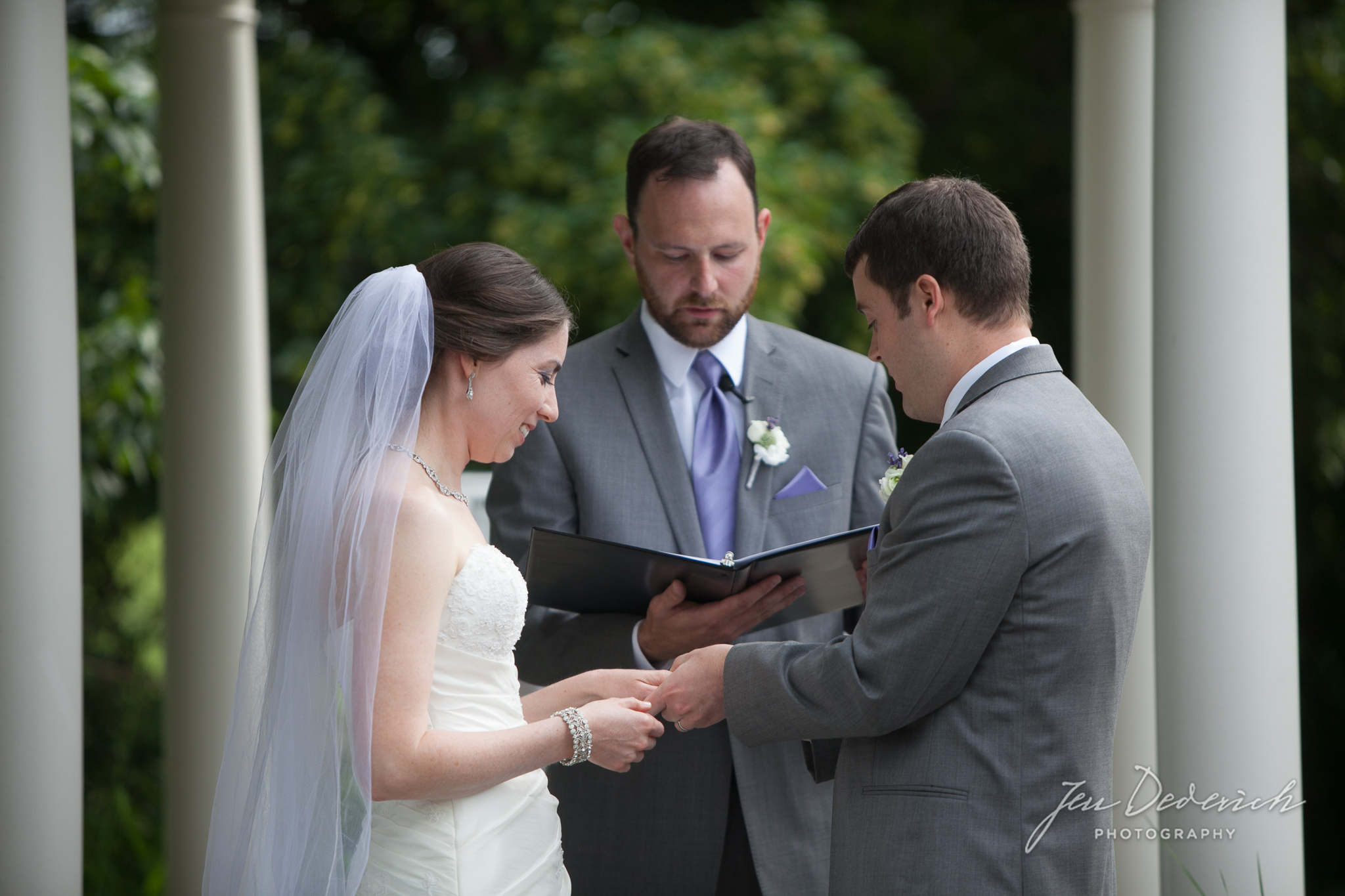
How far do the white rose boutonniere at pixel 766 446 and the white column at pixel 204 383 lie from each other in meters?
2.86

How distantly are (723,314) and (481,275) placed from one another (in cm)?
93

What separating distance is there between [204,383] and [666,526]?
2953 millimetres

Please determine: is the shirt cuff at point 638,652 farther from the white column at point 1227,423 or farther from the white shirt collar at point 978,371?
the white column at point 1227,423

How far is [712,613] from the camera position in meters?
2.87

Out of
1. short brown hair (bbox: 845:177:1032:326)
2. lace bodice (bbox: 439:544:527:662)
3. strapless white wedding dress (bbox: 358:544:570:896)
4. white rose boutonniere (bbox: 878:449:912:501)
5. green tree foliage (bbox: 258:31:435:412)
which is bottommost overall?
strapless white wedding dress (bbox: 358:544:570:896)

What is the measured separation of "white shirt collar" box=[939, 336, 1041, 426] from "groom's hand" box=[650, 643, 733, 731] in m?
0.69

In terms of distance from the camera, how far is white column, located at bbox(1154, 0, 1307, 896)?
3277 mm

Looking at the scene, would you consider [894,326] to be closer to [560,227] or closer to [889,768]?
[889,768]

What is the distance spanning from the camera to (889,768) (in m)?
2.26

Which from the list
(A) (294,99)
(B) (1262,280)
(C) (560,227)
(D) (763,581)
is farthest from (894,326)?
(A) (294,99)

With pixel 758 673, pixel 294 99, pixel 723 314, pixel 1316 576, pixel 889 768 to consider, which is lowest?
pixel 1316 576

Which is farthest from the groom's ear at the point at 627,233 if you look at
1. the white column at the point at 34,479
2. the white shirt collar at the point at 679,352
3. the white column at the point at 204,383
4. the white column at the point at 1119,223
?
the white column at the point at 1119,223

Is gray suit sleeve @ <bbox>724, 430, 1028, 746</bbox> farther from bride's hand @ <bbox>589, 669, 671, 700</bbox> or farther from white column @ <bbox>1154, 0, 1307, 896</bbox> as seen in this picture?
white column @ <bbox>1154, 0, 1307, 896</bbox>

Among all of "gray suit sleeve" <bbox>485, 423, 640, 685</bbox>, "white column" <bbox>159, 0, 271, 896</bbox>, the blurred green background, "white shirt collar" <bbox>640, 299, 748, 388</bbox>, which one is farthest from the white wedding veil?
the blurred green background
